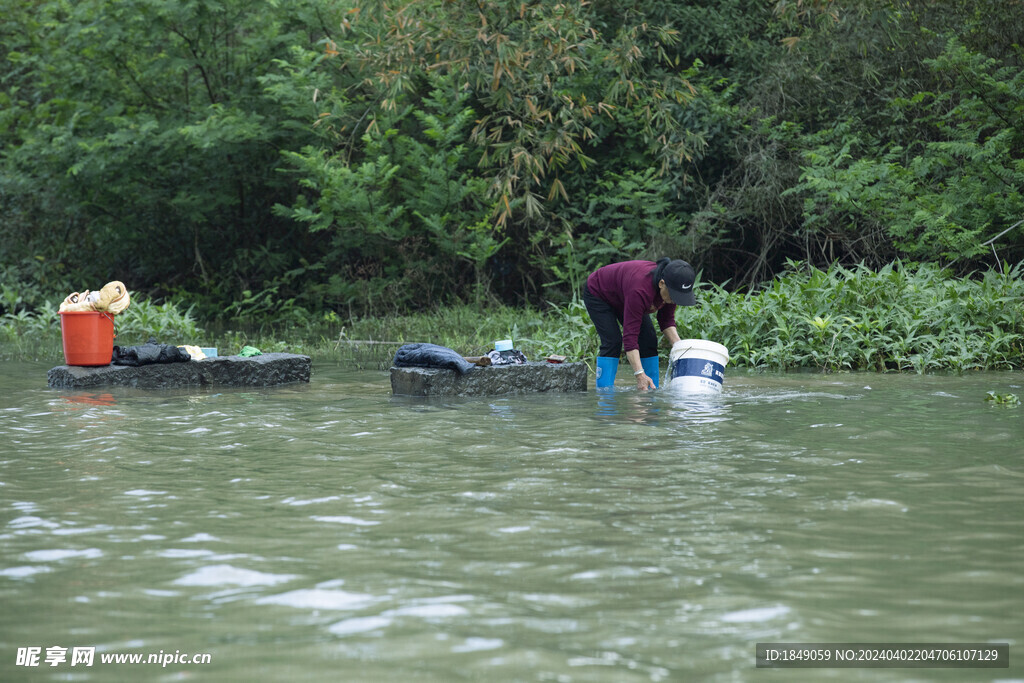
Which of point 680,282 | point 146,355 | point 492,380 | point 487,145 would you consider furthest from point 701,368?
point 487,145

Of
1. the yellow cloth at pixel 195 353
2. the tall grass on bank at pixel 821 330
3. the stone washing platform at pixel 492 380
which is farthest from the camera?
the tall grass on bank at pixel 821 330

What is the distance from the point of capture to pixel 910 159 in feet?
51.4

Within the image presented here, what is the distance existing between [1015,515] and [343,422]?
4799 mm

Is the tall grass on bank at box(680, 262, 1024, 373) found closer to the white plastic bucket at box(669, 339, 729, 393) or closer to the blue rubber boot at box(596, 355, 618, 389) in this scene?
the blue rubber boot at box(596, 355, 618, 389)

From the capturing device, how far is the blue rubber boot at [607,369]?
9.85 m

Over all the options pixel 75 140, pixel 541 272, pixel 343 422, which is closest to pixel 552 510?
pixel 343 422

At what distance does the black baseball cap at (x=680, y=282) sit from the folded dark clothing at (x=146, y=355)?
5.18 meters

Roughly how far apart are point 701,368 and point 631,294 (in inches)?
36.0

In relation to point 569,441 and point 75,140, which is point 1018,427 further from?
point 75,140

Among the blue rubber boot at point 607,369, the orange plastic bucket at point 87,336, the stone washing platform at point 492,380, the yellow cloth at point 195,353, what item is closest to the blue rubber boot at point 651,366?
the blue rubber boot at point 607,369

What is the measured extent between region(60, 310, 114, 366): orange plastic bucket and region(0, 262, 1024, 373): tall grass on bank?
3.51m

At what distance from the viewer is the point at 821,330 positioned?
475 inches

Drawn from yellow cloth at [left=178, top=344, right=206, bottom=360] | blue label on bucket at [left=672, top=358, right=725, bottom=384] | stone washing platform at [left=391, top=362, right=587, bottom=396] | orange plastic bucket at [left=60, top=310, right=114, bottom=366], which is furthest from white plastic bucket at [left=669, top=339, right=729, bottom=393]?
orange plastic bucket at [left=60, top=310, right=114, bottom=366]

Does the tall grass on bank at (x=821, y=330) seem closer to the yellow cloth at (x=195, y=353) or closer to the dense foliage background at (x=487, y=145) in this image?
the dense foliage background at (x=487, y=145)
